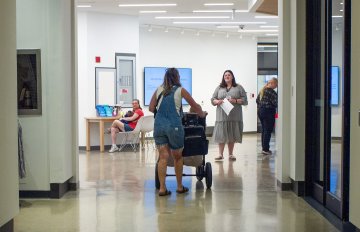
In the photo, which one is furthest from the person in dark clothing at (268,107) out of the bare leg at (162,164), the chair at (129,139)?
the bare leg at (162,164)

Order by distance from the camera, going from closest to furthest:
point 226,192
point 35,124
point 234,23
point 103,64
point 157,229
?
point 157,229, point 35,124, point 226,192, point 103,64, point 234,23

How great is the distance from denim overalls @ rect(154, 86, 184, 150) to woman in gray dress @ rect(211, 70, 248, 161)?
121 inches

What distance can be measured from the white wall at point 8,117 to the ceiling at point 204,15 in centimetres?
486

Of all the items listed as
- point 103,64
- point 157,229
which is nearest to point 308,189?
point 157,229

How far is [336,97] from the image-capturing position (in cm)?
520

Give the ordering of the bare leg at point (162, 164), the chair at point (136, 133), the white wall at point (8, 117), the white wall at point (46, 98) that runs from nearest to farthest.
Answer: the white wall at point (8, 117), the white wall at point (46, 98), the bare leg at point (162, 164), the chair at point (136, 133)

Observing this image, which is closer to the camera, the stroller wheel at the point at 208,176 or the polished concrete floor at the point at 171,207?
the polished concrete floor at the point at 171,207

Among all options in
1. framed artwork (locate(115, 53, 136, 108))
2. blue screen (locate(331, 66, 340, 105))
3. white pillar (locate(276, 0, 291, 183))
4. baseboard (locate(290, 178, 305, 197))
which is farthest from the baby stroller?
framed artwork (locate(115, 53, 136, 108))

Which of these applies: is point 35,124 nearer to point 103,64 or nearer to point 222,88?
point 222,88

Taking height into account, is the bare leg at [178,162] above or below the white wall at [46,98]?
below

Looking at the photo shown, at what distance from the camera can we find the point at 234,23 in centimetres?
1470

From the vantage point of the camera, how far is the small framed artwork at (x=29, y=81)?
6.09m

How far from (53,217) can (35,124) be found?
4.37 ft

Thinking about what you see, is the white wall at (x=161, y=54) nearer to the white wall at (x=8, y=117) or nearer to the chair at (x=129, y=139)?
the chair at (x=129, y=139)
